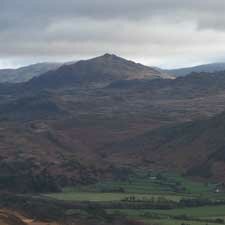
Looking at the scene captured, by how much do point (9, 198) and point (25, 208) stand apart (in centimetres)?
648

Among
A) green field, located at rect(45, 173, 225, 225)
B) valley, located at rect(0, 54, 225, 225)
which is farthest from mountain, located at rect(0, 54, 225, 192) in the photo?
green field, located at rect(45, 173, 225, 225)

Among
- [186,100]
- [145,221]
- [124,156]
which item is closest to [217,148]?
[124,156]

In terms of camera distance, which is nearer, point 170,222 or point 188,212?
point 170,222

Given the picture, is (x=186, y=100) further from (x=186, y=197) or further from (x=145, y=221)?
(x=145, y=221)

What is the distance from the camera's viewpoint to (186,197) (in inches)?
2940

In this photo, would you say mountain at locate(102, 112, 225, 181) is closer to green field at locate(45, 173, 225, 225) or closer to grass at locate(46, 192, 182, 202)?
green field at locate(45, 173, 225, 225)

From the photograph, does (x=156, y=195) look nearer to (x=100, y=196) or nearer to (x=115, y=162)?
(x=100, y=196)

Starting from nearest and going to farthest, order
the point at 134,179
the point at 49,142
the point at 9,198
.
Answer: the point at 9,198 < the point at 134,179 < the point at 49,142

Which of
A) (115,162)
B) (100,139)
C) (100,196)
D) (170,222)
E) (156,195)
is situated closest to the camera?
(170,222)

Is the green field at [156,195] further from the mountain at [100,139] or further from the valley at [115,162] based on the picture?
the mountain at [100,139]

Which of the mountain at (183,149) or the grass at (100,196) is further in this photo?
the mountain at (183,149)

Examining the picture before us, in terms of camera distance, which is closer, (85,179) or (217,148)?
(85,179)

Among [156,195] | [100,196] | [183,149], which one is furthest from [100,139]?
[100,196]

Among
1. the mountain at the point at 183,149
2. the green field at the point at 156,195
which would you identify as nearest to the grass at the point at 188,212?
the green field at the point at 156,195
